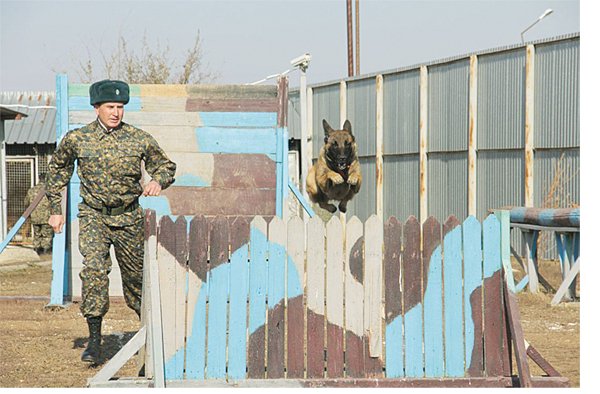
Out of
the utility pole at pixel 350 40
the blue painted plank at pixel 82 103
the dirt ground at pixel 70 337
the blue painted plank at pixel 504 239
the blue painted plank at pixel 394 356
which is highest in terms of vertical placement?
the utility pole at pixel 350 40

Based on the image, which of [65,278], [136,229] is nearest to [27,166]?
[65,278]

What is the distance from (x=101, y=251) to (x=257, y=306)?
5.25 ft

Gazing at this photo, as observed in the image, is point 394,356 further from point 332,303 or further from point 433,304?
point 332,303

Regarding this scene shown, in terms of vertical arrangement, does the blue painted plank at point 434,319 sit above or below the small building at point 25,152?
below

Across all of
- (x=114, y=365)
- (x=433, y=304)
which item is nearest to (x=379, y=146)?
(x=433, y=304)

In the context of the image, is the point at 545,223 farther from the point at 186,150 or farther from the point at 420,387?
the point at 420,387

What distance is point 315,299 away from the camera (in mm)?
5207

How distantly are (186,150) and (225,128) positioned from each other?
572mm

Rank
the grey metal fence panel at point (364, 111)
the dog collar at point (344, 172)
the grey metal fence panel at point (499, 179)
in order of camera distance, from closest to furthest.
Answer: the dog collar at point (344, 172), the grey metal fence panel at point (499, 179), the grey metal fence panel at point (364, 111)

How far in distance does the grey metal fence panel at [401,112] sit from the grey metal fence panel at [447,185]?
115 cm

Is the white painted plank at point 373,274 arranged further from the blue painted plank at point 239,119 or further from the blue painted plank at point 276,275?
the blue painted plank at point 239,119

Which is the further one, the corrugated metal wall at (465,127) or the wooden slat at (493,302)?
the corrugated metal wall at (465,127)

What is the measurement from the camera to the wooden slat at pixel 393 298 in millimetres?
5199

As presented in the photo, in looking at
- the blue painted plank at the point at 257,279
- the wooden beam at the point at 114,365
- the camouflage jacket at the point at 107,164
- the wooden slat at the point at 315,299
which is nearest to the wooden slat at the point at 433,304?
the wooden slat at the point at 315,299
